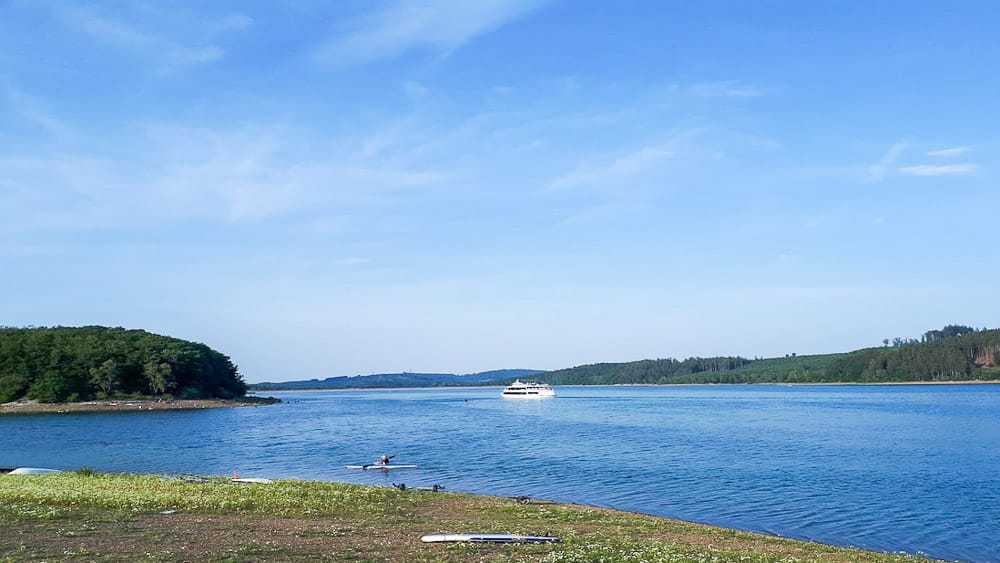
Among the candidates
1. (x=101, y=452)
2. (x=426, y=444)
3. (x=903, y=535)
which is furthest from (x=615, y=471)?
(x=101, y=452)

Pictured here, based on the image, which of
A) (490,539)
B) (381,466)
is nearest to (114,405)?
(381,466)

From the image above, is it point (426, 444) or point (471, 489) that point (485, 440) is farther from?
point (471, 489)

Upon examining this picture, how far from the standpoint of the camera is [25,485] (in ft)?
106

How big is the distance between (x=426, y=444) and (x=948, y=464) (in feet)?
145

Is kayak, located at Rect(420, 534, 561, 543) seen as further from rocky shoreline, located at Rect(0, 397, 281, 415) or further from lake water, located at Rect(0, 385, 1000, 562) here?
rocky shoreline, located at Rect(0, 397, 281, 415)

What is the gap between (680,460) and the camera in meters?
55.7

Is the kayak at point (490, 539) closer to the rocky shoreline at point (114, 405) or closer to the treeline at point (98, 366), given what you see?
the rocky shoreline at point (114, 405)

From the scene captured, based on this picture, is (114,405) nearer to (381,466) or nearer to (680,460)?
(381,466)

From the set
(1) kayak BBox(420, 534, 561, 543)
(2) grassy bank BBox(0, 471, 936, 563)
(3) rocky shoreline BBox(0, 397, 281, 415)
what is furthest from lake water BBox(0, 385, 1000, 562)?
(3) rocky shoreline BBox(0, 397, 281, 415)

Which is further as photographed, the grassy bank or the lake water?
the lake water

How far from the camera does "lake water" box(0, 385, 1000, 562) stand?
111 ft

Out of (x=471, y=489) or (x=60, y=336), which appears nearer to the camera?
(x=471, y=489)

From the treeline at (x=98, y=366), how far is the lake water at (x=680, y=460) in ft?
132

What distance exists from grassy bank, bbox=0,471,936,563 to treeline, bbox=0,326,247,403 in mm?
127527
